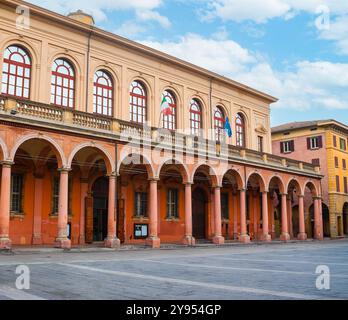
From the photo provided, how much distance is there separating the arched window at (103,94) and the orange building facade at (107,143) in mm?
66

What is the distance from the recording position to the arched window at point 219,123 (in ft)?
113

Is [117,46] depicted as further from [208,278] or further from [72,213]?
[208,278]

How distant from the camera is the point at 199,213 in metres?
33.2

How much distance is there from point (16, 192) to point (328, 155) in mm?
33798

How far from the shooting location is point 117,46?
2806cm

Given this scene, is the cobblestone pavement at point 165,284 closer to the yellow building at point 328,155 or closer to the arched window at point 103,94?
the arched window at point 103,94

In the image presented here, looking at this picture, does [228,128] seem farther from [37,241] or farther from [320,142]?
[320,142]

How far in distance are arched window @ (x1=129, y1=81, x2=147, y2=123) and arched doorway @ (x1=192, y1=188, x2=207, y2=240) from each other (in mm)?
7470

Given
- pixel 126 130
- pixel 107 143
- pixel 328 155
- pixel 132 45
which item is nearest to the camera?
pixel 107 143

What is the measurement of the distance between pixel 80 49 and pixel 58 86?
2781mm

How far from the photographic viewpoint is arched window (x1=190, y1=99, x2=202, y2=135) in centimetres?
3284

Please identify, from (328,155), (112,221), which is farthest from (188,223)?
(328,155)

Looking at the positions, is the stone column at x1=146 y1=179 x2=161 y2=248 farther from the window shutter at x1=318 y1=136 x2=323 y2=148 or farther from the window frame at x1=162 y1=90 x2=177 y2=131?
the window shutter at x1=318 y1=136 x2=323 y2=148
